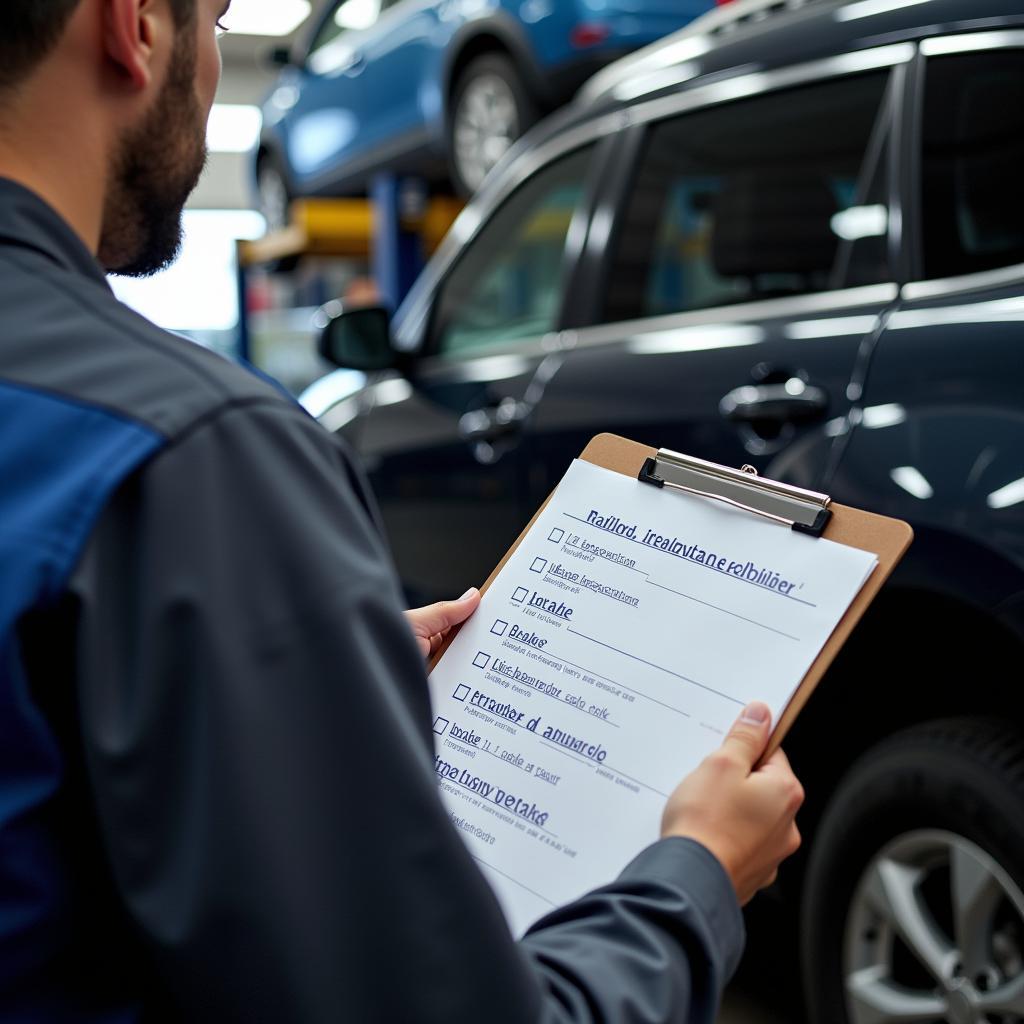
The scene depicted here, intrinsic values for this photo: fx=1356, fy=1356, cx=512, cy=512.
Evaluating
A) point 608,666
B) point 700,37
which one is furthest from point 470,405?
point 608,666

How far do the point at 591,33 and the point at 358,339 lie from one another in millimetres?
1905

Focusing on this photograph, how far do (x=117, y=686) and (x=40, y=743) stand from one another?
0.14 ft

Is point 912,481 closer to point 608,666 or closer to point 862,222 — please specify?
point 862,222

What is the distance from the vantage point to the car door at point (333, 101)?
6.29m

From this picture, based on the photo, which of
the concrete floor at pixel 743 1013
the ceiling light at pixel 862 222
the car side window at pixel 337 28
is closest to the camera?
the ceiling light at pixel 862 222

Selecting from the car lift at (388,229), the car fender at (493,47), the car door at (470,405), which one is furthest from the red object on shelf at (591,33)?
the car lift at (388,229)

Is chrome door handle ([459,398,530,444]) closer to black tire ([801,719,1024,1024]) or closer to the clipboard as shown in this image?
black tire ([801,719,1024,1024])

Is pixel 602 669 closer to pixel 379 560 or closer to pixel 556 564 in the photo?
pixel 556 564

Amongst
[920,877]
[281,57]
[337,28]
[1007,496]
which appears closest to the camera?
[1007,496]

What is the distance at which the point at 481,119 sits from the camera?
4969 millimetres

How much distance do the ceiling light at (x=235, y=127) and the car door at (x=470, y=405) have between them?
15.0 metres

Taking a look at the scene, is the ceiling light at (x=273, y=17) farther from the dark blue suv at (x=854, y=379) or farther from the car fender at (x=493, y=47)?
the dark blue suv at (x=854, y=379)

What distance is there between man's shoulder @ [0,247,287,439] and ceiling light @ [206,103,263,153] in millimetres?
17248

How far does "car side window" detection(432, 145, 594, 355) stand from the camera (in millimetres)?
2730
